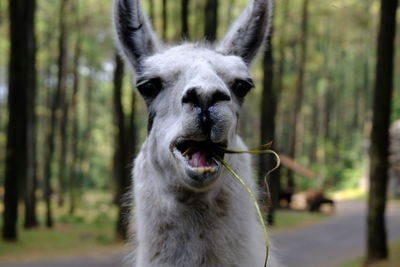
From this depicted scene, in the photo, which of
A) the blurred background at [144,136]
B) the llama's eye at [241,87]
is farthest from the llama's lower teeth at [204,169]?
the blurred background at [144,136]

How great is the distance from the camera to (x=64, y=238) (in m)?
17.2

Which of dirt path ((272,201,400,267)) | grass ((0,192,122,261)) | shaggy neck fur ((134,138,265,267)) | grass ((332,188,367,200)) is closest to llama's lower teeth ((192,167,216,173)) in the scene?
shaggy neck fur ((134,138,265,267))

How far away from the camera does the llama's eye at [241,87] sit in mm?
2901

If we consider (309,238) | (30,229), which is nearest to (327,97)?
(309,238)

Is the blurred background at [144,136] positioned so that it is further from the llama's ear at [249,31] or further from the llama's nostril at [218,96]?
the llama's nostril at [218,96]

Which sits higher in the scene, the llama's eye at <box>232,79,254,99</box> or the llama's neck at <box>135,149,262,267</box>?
the llama's eye at <box>232,79,254,99</box>

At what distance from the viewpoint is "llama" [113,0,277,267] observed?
2.46 metres

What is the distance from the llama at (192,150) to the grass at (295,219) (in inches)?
644

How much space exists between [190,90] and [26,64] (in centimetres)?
1468

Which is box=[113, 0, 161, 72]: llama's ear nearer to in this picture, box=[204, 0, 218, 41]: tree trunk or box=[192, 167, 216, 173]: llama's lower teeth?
box=[192, 167, 216, 173]: llama's lower teeth

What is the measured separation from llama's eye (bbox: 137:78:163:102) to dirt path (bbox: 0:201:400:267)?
646 cm

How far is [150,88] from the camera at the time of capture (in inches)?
118

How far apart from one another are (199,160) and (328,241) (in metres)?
15.3

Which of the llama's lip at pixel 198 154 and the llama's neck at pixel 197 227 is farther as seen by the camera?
the llama's neck at pixel 197 227
